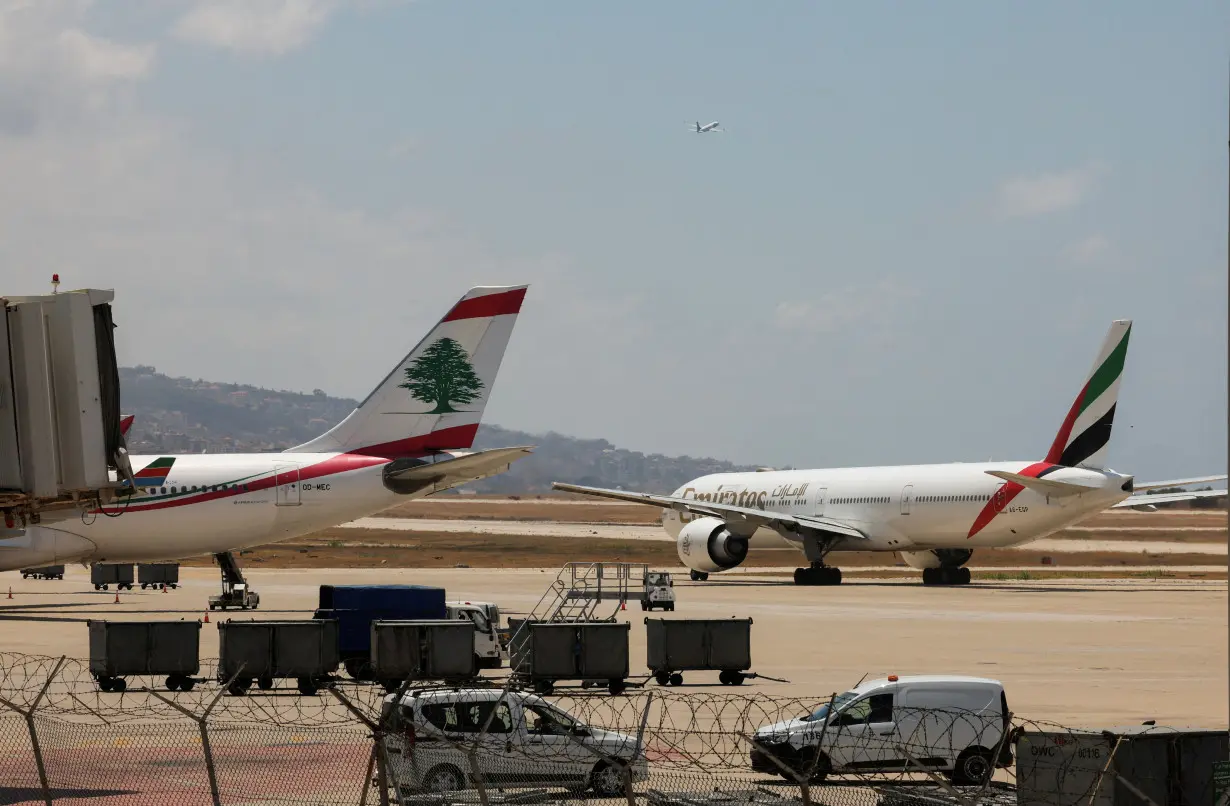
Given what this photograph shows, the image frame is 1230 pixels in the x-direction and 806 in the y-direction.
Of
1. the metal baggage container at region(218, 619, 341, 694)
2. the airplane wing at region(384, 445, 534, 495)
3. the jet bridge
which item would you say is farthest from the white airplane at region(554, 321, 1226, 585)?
the jet bridge

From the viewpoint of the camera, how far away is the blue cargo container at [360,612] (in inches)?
1315

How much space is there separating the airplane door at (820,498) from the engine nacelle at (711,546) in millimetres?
4470

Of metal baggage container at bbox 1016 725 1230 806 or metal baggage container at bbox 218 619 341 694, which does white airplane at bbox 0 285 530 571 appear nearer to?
metal baggage container at bbox 218 619 341 694

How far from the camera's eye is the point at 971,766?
69.2 ft

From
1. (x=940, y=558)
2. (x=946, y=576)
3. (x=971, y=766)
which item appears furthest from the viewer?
(x=940, y=558)

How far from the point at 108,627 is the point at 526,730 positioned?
12.2 meters

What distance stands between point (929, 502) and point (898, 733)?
162ft

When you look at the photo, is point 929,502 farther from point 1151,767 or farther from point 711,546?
point 1151,767

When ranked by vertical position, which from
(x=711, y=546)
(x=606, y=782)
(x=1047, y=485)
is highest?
(x=1047, y=485)

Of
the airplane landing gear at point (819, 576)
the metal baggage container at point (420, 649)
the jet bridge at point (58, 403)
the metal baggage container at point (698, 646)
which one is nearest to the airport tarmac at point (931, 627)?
the metal baggage container at point (698, 646)

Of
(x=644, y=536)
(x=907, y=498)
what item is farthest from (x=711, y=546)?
(x=644, y=536)

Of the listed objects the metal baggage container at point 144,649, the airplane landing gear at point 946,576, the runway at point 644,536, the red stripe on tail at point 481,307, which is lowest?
the runway at point 644,536

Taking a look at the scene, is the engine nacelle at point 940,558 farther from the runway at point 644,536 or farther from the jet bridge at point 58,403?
the jet bridge at point 58,403

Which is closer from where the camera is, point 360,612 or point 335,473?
point 360,612
